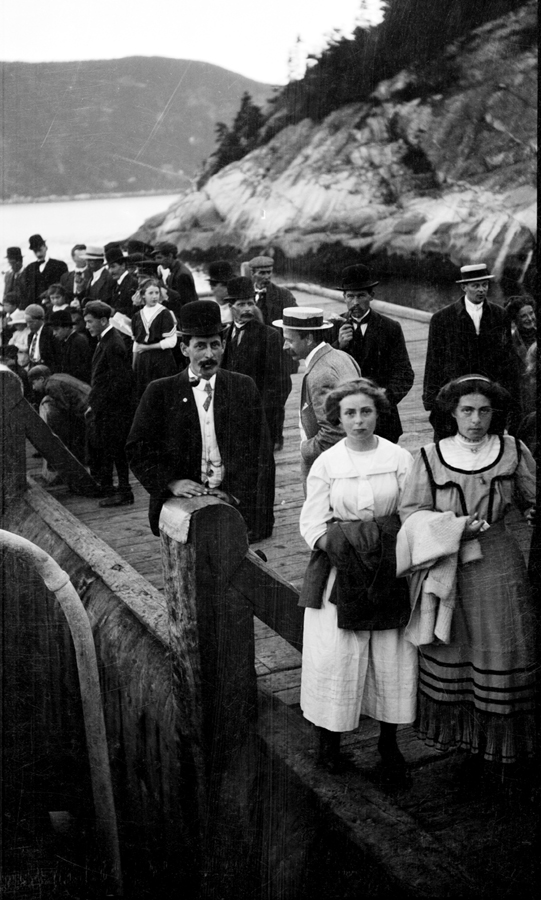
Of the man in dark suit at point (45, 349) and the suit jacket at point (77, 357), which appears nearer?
the suit jacket at point (77, 357)

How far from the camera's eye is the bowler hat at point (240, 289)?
5910 millimetres

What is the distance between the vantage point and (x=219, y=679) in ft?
12.1

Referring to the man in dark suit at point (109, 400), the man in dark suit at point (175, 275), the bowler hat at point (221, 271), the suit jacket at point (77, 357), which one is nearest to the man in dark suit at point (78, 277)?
the suit jacket at point (77, 357)

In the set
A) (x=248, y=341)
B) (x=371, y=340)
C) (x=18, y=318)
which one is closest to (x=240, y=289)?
(x=248, y=341)

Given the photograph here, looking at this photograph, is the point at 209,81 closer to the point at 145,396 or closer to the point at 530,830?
the point at 145,396

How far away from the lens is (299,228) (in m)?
4.85

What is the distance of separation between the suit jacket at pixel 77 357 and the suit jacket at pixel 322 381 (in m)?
4.27

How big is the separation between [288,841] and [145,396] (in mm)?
2138

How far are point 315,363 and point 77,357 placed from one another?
14.4 ft

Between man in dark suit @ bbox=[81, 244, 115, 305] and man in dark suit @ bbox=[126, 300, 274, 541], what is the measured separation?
148 inches

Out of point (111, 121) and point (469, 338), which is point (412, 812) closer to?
point (469, 338)

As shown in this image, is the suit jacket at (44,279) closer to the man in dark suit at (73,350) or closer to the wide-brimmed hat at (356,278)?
the man in dark suit at (73,350)

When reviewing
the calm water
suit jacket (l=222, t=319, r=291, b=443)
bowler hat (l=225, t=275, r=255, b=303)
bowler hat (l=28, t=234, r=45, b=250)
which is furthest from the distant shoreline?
bowler hat (l=28, t=234, r=45, b=250)

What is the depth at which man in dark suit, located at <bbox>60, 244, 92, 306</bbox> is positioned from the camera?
357 inches
